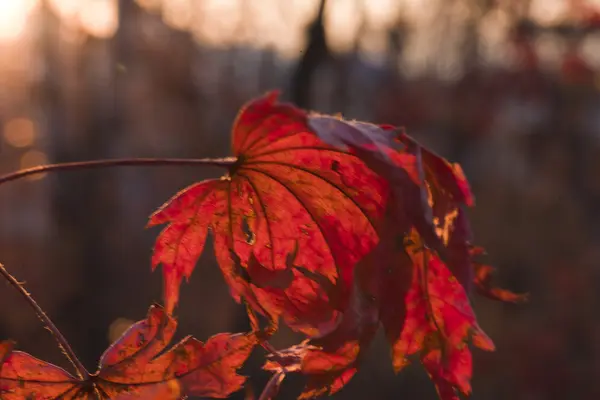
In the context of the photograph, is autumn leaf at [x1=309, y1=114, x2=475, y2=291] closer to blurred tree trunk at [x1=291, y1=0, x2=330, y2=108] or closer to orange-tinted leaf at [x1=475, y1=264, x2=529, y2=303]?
orange-tinted leaf at [x1=475, y1=264, x2=529, y2=303]

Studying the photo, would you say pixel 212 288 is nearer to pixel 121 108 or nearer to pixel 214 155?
pixel 214 155

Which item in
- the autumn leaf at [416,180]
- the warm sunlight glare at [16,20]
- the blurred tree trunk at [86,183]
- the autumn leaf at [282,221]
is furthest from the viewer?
the warm sunlight glare at [16,20]

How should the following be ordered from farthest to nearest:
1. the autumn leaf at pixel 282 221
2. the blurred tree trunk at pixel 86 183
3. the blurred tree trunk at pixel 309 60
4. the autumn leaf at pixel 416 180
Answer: the blurred tree trunk at pixel 86 183 → the blurred tree trunk at pixel 309 60 → the autumn leaf at pixel 282 221 → the autumn leaf at pixel 416 180

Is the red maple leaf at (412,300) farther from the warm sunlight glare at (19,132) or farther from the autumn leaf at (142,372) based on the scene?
the warm sunlight glare at (19,132)

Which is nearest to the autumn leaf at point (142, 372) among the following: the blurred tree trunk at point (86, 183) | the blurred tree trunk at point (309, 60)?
the blurred tree trunk at point (309, 60)

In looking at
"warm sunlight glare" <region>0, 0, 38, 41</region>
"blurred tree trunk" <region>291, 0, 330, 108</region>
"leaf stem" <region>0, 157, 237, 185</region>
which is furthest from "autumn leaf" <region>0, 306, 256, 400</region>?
"warm sunlight glare" <region>0, 0, 38, 41</region>

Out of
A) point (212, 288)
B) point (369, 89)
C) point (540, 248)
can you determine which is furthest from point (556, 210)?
point (212, 288)

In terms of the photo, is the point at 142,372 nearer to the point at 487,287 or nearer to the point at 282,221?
the point at 282,221

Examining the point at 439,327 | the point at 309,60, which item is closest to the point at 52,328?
the point at 439,327
